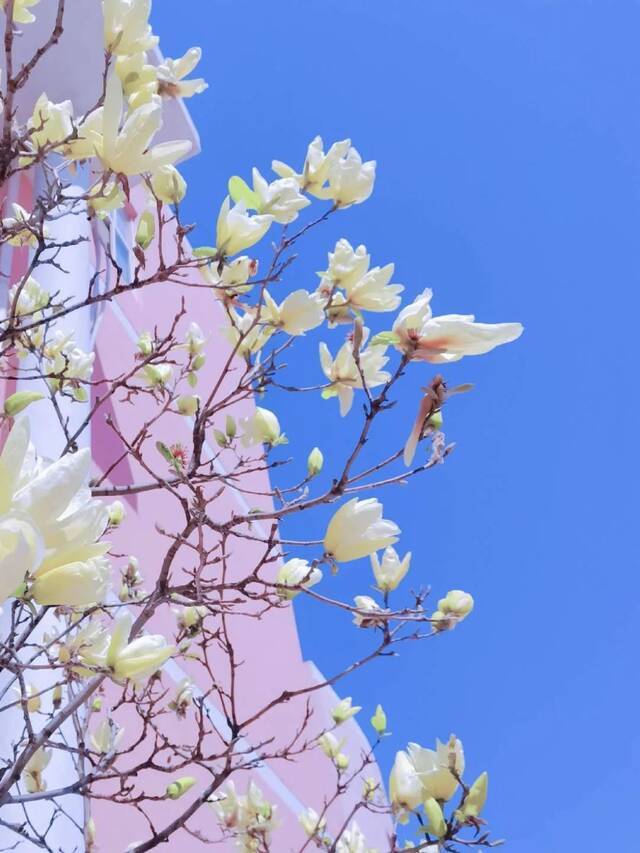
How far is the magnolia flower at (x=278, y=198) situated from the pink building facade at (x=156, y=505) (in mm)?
656

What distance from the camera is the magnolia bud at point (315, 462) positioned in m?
1.33

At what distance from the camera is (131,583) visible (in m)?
2.05

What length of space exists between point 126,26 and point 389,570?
3.23ft

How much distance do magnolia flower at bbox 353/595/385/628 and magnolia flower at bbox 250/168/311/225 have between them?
1.98 feet

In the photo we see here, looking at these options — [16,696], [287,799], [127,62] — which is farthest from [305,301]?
[287,799]

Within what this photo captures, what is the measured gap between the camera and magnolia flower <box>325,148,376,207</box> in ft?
4.40

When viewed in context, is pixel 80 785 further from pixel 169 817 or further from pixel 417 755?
pixel 169 817

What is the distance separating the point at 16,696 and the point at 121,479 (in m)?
1.66

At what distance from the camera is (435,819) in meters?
1.01

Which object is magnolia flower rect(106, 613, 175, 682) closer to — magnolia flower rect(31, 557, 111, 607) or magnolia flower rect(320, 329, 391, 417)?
magnolia flower rect(31, 557, 111, 607)

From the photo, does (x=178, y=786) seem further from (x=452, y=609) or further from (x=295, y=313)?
(x=295, y=313)

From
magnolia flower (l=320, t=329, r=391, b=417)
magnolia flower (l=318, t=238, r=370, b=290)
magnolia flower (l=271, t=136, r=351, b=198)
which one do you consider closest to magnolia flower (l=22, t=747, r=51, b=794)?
magnolia flower (l=320, t=329, r=391, b=417)

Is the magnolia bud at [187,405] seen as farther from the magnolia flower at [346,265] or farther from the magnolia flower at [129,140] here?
the magnolia flower at [129,140]

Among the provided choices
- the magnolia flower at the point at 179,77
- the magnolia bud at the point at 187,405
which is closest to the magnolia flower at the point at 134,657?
the magnolia bud at the point at 187,405
